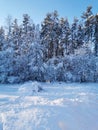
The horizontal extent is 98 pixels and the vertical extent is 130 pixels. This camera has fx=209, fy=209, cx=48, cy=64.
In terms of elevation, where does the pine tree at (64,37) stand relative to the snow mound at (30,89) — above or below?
above

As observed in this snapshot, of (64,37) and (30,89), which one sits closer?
(30,89)

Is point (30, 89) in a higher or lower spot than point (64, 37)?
lower

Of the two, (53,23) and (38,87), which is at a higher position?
(53,23)

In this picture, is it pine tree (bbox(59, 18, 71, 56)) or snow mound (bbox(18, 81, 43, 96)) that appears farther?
pine tree (bbox(59, 18, 71, 56))

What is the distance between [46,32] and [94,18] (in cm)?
927

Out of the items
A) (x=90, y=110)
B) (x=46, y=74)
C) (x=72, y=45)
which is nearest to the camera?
(x=90, y=110)

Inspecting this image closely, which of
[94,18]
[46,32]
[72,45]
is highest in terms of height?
[94,18]

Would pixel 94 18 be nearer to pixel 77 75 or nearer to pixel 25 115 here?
pixel 77 75

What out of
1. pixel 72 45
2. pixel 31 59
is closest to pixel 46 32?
pixel 72 45

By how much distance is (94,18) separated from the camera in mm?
38688

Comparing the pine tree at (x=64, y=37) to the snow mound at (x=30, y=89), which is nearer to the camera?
the snow mound at (x=30, y=89)

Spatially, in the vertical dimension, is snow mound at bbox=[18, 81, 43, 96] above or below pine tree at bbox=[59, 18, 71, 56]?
below

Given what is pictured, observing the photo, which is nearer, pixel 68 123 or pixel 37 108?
pixel 68 123

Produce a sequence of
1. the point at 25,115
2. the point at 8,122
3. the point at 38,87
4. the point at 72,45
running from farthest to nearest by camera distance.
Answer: the point at 72,45 < the point at 38,87 < the point at 25,115 < the point at 8,122
